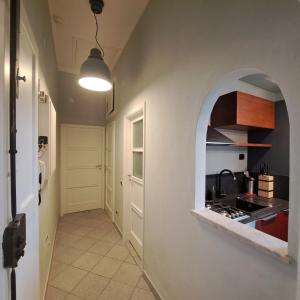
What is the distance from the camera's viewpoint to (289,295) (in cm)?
70

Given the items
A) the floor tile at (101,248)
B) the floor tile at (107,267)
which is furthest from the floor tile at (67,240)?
the floor tile at (107,267)

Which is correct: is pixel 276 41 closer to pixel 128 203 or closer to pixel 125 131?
pixel 125 131

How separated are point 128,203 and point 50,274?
124 centimetres

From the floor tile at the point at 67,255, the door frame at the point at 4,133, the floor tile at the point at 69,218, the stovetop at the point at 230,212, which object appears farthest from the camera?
the floor tile at the point at 69,218

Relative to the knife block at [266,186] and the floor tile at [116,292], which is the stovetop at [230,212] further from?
the floor tile at [116,292]

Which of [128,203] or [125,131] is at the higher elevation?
[125,131]

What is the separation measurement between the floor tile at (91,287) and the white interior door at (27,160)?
3.14 feet

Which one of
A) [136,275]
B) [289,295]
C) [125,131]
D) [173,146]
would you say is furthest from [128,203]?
[289,295]

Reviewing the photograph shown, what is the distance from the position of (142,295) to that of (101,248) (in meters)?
1.02

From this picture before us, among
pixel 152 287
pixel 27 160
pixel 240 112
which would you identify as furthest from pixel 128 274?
pixel 240 112

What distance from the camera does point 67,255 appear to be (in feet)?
7.72

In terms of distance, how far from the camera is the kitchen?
7.00 feet

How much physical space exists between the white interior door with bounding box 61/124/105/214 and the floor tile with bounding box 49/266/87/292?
1984 mm

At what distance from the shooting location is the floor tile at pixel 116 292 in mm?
1714
